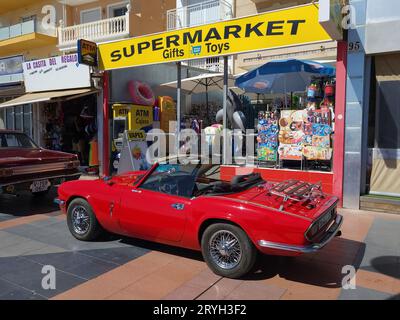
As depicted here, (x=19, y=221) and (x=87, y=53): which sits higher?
(x=87, y=53)

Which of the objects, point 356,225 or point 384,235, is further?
point 356,225

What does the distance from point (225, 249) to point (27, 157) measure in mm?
5043

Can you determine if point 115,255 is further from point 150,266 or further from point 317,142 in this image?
point 317,142

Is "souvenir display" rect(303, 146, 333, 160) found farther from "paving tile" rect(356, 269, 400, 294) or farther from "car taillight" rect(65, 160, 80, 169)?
"car taillight" rect(65, 160, 80, 169)

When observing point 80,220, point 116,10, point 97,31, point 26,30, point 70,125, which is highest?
point 116,10

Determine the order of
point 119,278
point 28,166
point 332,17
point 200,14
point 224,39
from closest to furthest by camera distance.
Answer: point 119,278
point 332,17
point 28,166
point 224,39
point 200,14

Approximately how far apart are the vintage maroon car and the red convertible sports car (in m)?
1.82

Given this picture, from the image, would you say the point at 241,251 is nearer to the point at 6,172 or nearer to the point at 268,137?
the point at 6,172

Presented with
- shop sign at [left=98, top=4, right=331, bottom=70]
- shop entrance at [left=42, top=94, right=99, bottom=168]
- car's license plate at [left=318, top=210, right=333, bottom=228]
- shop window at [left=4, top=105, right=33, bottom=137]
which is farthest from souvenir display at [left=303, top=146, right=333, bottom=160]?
shop window at [left=4, top=105, right=33, bottom=137]

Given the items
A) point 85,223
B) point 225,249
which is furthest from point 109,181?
point 225,249

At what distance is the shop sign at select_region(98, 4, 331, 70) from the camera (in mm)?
7531

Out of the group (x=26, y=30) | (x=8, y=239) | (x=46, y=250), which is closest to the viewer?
(x=46, y=250)

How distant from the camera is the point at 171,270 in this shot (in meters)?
4.34

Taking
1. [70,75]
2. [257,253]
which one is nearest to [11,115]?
[70,75]
